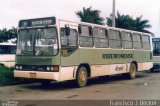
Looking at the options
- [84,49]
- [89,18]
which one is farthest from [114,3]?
[89,18]

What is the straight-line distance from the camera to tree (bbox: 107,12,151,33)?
4776 cm

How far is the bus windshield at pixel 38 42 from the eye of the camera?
13828 millimetres

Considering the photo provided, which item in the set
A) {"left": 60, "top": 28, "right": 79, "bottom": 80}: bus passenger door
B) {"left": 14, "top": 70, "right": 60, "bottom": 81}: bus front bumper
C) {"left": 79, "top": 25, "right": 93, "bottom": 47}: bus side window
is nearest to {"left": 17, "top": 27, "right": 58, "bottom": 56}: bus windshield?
{"left": 60, "top": 28, "right": 79, "bottom": 80}: bus passenger door

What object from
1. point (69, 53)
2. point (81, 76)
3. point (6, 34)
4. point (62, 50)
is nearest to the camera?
point (62, 50)

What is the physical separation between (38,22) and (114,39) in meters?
5.27

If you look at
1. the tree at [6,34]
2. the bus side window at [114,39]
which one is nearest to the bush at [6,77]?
the bus side window at [114,39]

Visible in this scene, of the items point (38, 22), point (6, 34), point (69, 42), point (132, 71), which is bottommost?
point (132, 71)

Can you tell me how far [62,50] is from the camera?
13812 millimetres

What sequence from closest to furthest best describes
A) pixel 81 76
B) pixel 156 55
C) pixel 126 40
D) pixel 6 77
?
1. pixel 81 76
2. pixel 6 77
3. pixel 126 40
4. pixel 156 55

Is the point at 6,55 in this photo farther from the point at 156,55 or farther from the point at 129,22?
the point at 129,22

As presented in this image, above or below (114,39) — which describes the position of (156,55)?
below

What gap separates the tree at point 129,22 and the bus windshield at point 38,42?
3222 cm

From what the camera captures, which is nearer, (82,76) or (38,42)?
(38,42)

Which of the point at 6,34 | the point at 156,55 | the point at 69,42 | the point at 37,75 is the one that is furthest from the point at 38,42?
the point at 6,34
